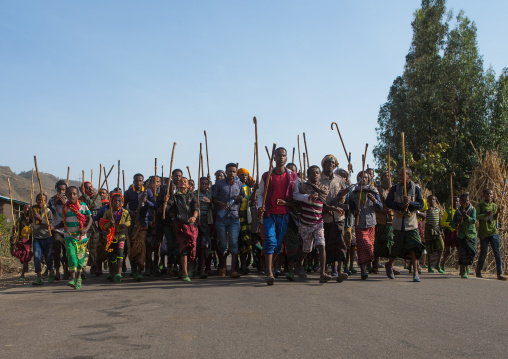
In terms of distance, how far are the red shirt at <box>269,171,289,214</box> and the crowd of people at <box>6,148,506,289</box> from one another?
2 centimetres

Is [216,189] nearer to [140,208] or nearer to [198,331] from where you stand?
[140,208]

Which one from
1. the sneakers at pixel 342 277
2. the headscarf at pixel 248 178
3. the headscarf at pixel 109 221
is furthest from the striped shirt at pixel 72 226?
the sneakers at pixel 342 277

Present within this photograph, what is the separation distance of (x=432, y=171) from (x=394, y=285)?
53.9ft

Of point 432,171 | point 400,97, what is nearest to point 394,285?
point 432,171

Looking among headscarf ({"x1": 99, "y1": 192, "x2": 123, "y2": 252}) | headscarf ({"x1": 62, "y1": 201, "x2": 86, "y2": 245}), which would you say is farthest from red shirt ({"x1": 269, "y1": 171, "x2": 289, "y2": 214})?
headscarf ({"x1": 62, "y1": 201, "x2": 86, "y2": 245})

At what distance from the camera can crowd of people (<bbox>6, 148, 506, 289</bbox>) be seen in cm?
914

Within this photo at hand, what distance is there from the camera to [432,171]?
23.8 meters

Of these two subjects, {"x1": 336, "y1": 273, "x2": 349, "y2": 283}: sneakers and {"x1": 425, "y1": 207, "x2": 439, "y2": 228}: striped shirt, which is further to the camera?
{"x1": 425, "y1": 207, "x2": 439, "y2": 228}: striped shirt

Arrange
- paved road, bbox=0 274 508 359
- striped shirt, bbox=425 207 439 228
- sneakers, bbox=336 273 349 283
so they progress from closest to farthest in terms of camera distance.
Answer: paved road, bbox=0 274 508 359 < sneakers, bbox=336 273 349 283 < striped shirt, bbox=425 207 439 228

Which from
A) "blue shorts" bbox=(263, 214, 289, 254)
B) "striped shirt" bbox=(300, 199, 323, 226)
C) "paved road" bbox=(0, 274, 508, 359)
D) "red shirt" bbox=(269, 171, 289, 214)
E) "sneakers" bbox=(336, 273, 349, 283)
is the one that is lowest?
"paved road" bbox=(0, 274, 508, 359)

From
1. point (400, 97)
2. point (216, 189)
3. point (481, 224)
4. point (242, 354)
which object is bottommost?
point (242, 354)

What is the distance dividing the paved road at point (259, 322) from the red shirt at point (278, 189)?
1.35 m

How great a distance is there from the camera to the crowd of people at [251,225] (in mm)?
9141

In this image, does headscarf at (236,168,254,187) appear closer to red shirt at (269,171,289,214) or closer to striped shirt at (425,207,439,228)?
red shirt at (269,171,289,214)
